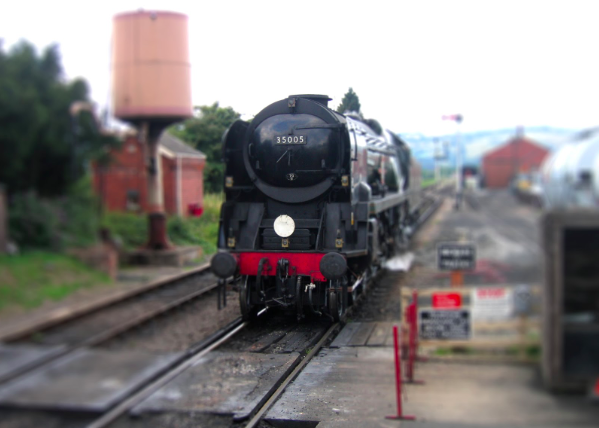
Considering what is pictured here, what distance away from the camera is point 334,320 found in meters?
4.46

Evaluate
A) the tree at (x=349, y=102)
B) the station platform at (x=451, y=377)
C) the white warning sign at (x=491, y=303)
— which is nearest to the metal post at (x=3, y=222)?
the station platform at (x=451, y=377)

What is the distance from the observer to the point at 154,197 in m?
1.90

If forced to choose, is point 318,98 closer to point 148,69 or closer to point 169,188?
point 169,188

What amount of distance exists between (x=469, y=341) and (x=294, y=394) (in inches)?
61.1

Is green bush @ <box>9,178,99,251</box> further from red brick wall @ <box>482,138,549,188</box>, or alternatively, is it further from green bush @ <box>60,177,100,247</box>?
red brick wall @ <box>482,138,549,188</box>

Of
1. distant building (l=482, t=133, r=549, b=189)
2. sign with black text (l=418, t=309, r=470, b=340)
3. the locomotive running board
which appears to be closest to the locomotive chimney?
the locomotive running board

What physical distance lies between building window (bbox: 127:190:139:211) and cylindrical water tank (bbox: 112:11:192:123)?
0.29 meters

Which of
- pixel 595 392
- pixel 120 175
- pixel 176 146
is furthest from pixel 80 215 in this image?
pixel 595 392

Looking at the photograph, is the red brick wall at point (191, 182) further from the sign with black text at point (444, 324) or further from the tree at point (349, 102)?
the sign with black text at point (444, 324)

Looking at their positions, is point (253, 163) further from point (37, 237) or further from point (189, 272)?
point (37, 237)

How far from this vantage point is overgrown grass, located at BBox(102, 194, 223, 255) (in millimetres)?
1772

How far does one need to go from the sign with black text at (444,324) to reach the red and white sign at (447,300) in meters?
0.03

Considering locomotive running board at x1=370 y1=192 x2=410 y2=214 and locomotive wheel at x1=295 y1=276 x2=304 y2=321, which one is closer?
locomotive wheel at x1=295 y1=276 x2=304 y2=321

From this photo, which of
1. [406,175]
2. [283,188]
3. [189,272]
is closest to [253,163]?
[283,188]
